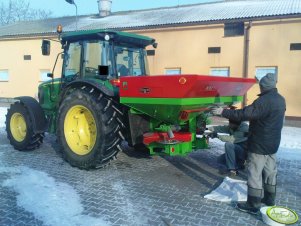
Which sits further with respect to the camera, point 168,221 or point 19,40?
point 19,40

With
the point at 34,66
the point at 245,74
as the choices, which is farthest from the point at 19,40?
the point at 245,74

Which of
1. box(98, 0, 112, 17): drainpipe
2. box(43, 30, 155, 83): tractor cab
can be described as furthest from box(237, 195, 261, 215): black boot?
box(98, 0, 112, 17): drainpipe

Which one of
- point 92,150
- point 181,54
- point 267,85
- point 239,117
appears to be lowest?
point 92,150

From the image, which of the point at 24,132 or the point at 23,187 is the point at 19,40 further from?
the point at 23,187

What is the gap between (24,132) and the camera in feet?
21.7

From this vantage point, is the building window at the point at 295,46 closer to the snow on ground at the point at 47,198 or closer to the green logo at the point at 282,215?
the green logo at the point at 282,215

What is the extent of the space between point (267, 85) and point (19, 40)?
56.9 feet

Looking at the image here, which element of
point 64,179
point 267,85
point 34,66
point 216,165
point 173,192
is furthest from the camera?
point 34,66

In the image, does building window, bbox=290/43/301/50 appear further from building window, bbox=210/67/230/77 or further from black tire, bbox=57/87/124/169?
black tire, bbox=57/87/124/169

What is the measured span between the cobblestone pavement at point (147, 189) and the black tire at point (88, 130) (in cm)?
24

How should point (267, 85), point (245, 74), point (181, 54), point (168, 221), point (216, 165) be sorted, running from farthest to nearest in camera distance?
1. point (181, 54)
2. point (245, 74)
3. point (216, 165)
4. point (267, 85)
5. point (168, 221)

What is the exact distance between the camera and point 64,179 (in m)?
4.69

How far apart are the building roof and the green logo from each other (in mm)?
10146

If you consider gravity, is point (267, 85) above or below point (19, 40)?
below
